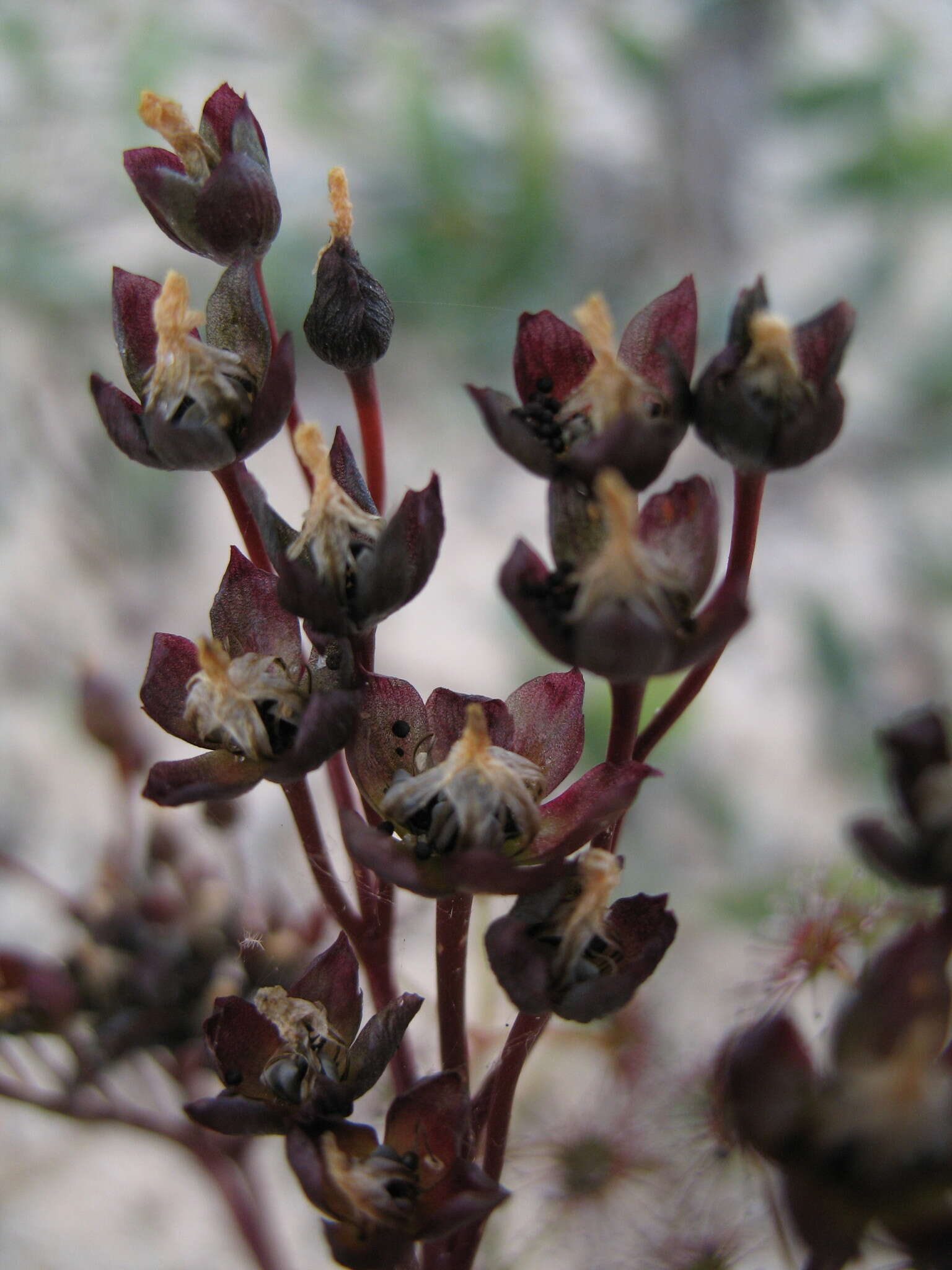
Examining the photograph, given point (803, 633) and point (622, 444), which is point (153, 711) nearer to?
point (622, 444)

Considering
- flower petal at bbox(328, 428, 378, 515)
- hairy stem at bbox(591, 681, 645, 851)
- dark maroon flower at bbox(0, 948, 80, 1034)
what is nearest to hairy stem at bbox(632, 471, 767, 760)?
hairy stem at bbox(591, 681, 645, 851)

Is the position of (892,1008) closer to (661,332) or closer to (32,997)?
(661,332)

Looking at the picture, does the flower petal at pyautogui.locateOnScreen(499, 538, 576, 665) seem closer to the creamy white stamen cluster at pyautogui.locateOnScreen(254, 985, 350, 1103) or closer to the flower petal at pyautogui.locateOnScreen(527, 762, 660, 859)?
the flower petal at pyautogui.locateOnScreen(527, 762, 660, 859)

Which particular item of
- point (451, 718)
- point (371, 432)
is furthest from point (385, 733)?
point (371, 432)

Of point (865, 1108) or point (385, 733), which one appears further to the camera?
point (385, 733)

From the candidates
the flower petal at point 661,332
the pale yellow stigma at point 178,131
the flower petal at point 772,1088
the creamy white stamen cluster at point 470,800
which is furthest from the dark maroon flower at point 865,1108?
the pale yellow stigma at point 178,131

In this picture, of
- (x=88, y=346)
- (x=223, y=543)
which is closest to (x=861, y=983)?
(x=223, y=543)
